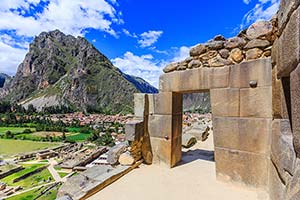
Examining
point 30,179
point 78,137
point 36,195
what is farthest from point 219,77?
point 78,137

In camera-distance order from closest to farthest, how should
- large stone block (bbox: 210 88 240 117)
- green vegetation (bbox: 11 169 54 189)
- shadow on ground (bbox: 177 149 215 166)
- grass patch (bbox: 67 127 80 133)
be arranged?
large stone block (bbox: 210 88 240 117) → shadow on ground (bbox: 177 149 215 166) → green vegetation (bbox: 11 169 54 189) → grass patch (bbox: 67 127 80 133)

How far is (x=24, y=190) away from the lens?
2458cm

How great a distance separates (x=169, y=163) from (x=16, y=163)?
39.7 metres

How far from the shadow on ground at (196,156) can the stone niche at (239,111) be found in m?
0.70

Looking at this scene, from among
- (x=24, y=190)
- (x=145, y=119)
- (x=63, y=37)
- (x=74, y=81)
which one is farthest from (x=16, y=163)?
(x=63, y=37)

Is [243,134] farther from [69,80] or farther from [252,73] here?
[69,80]

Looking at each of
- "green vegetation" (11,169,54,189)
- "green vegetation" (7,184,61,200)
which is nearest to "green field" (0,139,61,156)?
"green vegetation" (11,169,54,189)

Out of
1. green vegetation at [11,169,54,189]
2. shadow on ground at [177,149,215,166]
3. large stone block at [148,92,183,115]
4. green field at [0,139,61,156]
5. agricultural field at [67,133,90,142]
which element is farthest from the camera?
agricultural field at [67,133,90,142]

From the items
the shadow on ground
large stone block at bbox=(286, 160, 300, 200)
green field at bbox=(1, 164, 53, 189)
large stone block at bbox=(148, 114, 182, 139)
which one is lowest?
green field at bbox=(1, 164, 53, 189)

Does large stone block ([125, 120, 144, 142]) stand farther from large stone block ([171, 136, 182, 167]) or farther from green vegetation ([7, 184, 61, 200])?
green vegetation ([7, 184, 61, 200])

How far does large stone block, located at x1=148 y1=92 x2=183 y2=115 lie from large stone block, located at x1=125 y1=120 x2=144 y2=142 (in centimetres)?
43

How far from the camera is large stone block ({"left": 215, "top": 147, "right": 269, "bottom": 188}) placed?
3.42 metres

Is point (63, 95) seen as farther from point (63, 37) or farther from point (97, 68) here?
point (63, 37)

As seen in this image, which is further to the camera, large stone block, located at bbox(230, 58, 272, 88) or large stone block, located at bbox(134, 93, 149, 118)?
large stone block, located at bbox(134, 93, 149, 118)
